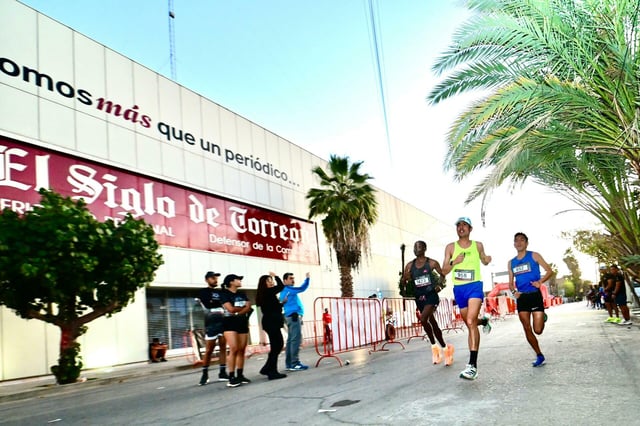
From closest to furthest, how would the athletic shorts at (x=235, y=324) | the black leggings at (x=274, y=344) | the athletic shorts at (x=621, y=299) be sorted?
the athletic shorts at (x=235, y=324), the black leggings at (x=274, y=344), the athletic shorts at (x=621, y=299)

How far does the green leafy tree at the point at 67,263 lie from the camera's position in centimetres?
1078

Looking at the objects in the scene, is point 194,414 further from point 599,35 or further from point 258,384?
point 599,35

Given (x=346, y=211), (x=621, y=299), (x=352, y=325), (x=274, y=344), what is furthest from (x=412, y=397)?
(x=346, y=211)

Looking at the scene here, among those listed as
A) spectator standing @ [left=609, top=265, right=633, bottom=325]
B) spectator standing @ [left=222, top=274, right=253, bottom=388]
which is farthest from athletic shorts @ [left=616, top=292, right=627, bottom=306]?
spectator standing @ [left=222, top=274, right=253, bottom=388]

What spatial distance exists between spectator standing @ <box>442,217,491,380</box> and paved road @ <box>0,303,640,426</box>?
731mm

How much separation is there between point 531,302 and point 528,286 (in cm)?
22

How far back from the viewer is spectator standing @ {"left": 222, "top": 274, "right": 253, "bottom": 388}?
8250 mm

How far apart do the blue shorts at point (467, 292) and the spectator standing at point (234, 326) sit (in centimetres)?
336

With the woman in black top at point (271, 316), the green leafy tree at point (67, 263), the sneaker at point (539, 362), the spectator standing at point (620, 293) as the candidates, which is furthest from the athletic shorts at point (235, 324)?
the spectator standing at point (620, 293)

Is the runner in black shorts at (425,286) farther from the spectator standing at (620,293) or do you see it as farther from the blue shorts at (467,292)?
the spectator standing at (620,293)

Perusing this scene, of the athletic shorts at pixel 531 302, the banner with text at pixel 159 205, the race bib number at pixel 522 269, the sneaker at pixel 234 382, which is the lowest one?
the sneaker at pixel 234 382

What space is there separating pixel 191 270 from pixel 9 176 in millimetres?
7501

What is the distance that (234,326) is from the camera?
27.3 feet

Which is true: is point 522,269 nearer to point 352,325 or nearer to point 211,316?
point 211,316
